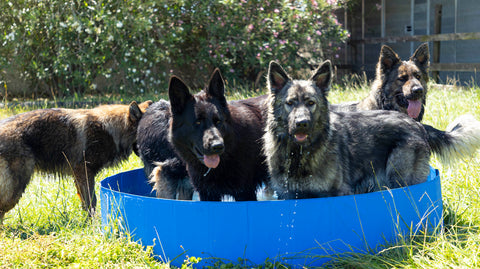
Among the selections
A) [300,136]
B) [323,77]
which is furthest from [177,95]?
[323,77]

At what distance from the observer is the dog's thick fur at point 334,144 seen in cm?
397

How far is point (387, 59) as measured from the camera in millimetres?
5492

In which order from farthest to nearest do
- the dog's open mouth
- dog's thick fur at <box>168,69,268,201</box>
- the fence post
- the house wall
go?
1. the fence post
2. the house wall
3. dog's thick fur at <box>168,69,268,201</box>
4. the dog's open mouth

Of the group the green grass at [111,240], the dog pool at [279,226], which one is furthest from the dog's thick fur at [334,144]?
the green grass at [111,240]

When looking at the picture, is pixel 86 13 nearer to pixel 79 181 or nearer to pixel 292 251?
pixel 79 181

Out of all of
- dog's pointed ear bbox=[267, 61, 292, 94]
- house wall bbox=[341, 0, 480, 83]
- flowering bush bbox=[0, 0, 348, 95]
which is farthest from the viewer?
house wall bbox=[341, 0, 480, 83]

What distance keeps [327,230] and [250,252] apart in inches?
24.6

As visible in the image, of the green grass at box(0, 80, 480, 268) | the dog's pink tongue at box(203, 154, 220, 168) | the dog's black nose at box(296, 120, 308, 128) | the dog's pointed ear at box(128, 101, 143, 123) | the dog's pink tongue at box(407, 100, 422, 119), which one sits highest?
the dog's black nose at box(296, 120, 308, 128)

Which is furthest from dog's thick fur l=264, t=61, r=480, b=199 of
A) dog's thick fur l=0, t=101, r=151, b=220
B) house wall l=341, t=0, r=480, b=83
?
house wall l=341, t=0, r=480, b=83

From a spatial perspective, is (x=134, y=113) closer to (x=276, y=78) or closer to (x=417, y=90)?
(x=276, y=78)

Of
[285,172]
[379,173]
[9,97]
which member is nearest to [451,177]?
[379,173]

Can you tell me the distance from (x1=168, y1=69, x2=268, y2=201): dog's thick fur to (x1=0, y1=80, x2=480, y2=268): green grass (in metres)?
0.84

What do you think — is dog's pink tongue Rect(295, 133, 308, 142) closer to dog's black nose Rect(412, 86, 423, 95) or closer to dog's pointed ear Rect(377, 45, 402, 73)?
dog's black nose Rect(412, 86, 423, 95)

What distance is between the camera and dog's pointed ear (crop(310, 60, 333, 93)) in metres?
4.08
